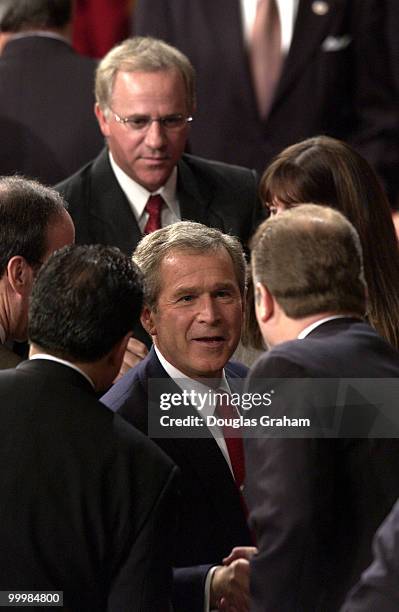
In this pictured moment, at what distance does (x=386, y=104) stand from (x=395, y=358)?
2.72 metres

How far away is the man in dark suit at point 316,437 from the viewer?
2.36 metres

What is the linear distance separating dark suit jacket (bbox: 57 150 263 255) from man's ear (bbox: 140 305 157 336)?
33.1 inches

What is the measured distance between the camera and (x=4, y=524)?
2348mm

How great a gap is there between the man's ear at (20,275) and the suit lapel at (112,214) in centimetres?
95

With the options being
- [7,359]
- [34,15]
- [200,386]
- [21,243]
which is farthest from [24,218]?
[34,15]

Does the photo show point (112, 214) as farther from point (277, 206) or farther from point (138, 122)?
point (277, 206)

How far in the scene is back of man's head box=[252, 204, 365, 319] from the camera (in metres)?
2.49

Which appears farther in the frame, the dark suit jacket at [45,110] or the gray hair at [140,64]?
the dark suit jacket at [45,110]

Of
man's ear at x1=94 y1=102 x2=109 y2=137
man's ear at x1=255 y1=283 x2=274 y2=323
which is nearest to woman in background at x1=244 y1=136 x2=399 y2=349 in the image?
man's ear at x1=94 y1=102 x2=109 y2=137

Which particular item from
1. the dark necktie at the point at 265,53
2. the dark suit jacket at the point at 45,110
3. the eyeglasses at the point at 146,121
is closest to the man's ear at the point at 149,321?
the eyeglasses at the point at 146,121

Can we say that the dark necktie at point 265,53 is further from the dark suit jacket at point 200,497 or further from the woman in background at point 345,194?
the dark suit jacket at point 200,497

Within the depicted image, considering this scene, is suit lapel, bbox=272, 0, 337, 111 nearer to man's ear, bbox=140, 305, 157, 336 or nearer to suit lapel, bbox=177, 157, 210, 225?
suit lapel, bbox=177, 157, 210, 225

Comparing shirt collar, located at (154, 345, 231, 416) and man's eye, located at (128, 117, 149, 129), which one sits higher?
man's eye, located at (128, 117, 149, 129)

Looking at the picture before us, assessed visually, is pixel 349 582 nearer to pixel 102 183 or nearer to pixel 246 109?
pixel 102 183
